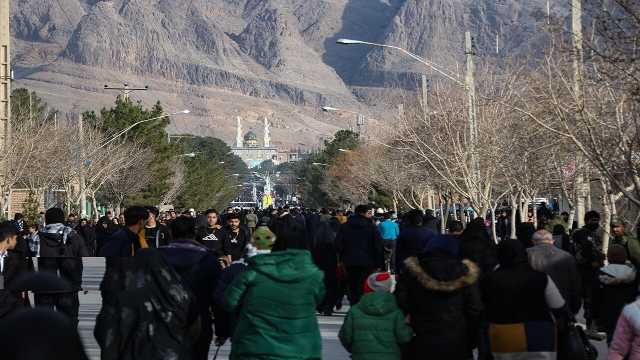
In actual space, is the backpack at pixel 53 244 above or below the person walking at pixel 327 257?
above

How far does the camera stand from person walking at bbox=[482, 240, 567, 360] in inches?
371

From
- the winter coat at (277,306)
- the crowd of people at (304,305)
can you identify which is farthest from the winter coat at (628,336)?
the winter coat at (277,306)

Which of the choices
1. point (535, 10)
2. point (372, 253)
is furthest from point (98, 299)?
point (535, 10)

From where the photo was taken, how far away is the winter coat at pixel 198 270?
368 inches

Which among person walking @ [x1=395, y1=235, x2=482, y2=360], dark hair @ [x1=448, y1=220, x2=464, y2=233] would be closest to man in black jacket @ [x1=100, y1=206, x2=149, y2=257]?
person walking @ [x1=395, y1=235, x2=482, y2=360]

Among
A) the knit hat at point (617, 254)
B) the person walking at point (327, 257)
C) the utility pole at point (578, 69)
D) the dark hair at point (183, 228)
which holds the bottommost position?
the person walking at point (327, 257)

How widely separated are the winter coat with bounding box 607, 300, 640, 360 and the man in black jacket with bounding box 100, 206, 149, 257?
4239 mm

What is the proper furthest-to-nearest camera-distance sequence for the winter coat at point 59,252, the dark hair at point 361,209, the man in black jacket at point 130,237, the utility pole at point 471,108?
1. the utility pole at point 471,108
2. the dark hair at point 361,209
3. the winter coat at point 59,252
4. the man in black jacket at point 130,237

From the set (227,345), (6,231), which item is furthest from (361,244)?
(6,231)

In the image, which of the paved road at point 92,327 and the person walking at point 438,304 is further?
the paved road at point 92,327

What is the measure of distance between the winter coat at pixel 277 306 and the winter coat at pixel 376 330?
427 millimetres

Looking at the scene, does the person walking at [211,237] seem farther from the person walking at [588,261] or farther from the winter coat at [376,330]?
the winter coat at [376,330]

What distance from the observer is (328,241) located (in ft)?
69.4

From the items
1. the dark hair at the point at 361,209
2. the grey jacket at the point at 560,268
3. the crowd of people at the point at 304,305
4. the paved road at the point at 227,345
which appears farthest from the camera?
the dark hair at the point at 361,209
